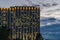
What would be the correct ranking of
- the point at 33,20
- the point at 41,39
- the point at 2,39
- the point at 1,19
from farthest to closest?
the point at 33,20 < the point at 1,19 < the point at 41,39 < the point at 2,39

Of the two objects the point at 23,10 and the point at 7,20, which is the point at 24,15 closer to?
the point at 23,10

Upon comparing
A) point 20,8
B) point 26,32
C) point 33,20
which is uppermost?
point 20,8

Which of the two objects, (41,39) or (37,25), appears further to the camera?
(37,25)

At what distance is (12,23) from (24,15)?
1.52 metres

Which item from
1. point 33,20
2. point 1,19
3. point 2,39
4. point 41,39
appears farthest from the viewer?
point 33,20

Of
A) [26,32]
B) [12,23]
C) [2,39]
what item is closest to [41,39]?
[2,39]

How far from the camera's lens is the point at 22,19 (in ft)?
58.9

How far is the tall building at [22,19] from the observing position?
1731cm

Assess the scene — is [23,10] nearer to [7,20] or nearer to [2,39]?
[7,20]

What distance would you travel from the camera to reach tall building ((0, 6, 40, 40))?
1731 cm

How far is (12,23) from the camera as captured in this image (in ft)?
58.7

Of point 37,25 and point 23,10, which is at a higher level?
point 23,10

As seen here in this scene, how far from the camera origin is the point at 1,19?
1670 centimetres

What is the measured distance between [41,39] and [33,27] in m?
6.11
